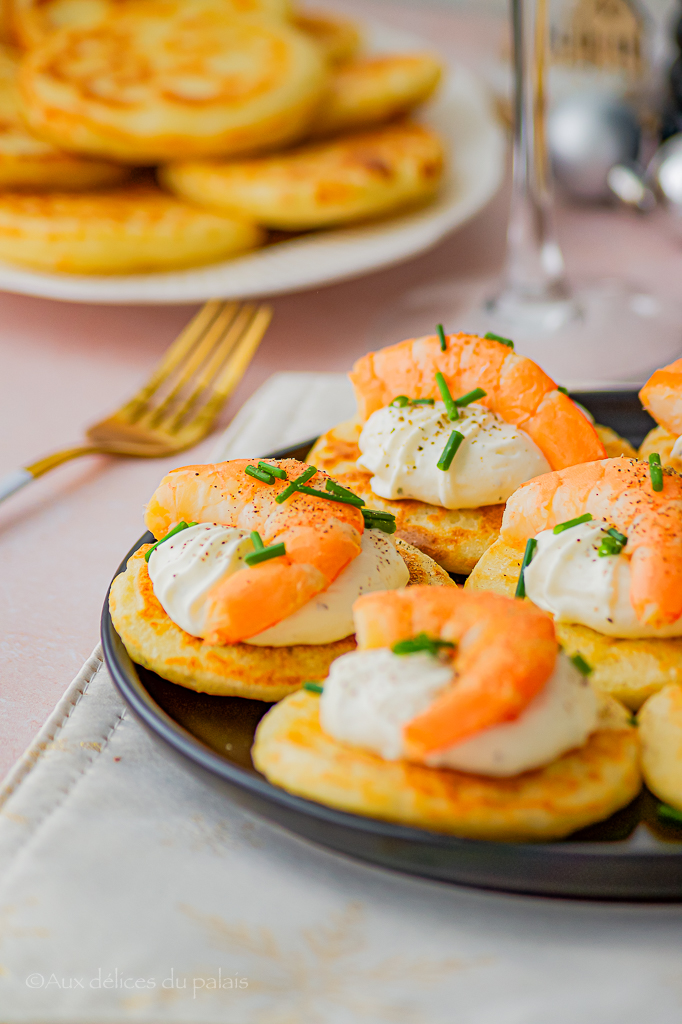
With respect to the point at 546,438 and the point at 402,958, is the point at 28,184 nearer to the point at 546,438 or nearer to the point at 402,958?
the point at 546,438

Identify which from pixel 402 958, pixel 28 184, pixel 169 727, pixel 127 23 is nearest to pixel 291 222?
pixel 28 184

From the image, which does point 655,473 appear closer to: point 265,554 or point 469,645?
point 469,645

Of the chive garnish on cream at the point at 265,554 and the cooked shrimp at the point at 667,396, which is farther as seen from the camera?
the cooked shrimp at the point at 667,396

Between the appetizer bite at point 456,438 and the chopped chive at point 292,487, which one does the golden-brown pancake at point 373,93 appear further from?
the chopped chive at point 292,487

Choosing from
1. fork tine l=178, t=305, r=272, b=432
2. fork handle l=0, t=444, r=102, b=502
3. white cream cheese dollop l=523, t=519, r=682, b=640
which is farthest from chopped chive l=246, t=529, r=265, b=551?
fork tine l=178, t=305, r=272, b=432

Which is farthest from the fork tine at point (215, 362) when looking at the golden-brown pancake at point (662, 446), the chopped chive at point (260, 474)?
the golden-brown pancake at point (662, 446)

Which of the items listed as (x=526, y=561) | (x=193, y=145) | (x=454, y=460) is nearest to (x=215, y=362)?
(x=193, y=145)
